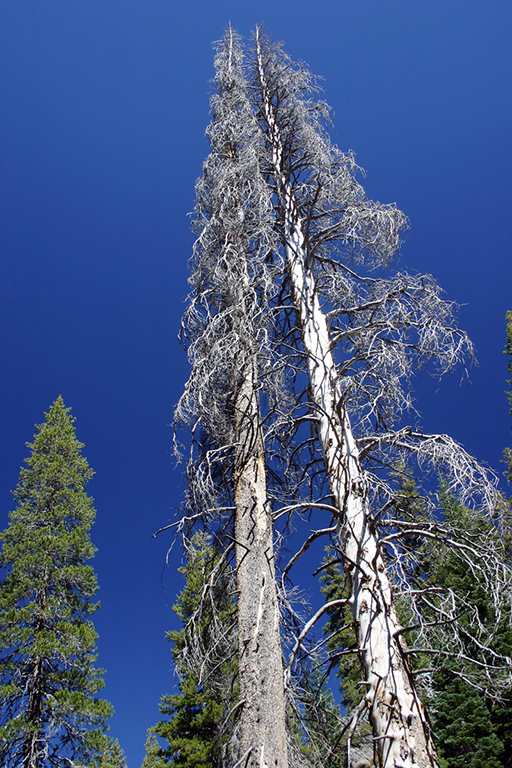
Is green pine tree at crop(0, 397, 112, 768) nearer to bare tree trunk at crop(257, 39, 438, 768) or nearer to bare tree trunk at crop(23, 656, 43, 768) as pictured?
bare tree trunk at crop(23, 656, 43, 768)

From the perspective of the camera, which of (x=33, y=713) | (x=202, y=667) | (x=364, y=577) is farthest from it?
(x=33, y=713)

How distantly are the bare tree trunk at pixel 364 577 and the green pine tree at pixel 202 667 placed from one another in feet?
6.05

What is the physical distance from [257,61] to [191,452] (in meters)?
7.93

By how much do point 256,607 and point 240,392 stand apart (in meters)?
2.53

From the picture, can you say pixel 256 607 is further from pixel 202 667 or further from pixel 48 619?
pixel 48 619


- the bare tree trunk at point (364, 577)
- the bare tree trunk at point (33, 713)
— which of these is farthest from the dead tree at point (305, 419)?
the bare tree trunk at point (33, 713)

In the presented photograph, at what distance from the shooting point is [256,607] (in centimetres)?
427

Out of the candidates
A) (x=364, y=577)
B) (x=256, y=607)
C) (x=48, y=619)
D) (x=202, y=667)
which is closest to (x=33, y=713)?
(x=48, y=619)

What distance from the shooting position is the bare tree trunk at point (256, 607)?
145 inches

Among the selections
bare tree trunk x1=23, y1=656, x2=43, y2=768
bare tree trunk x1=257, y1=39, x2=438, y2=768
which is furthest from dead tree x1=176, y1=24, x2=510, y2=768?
bare tree trunk x1=23, y1=656, x2=43, y2=768

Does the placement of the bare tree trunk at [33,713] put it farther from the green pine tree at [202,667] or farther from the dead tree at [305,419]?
the dead tree at [305,419]

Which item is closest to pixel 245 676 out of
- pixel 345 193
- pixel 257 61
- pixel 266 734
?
pixel 266 734

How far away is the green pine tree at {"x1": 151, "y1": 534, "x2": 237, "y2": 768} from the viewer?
4555 mm

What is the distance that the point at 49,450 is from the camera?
14883 millimetres
